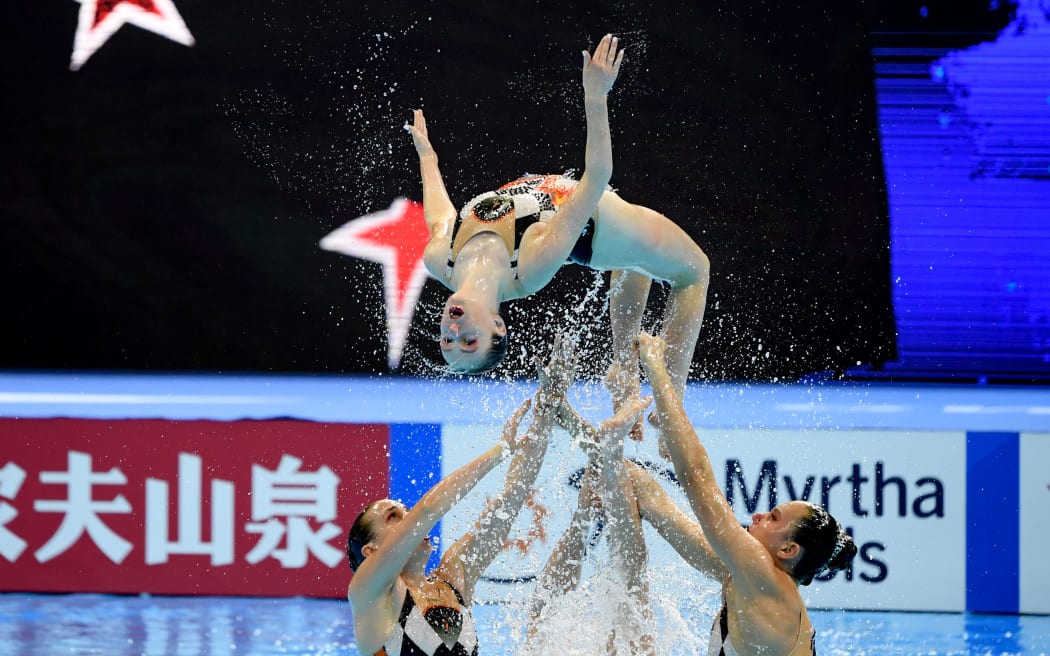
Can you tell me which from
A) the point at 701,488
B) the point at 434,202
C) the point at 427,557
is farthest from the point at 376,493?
the point at 701,488

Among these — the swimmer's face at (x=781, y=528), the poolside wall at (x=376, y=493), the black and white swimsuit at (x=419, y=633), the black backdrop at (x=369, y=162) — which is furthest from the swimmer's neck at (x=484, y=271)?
the black backdrop at (x=369, y=162)

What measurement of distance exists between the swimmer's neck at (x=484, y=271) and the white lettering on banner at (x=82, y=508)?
3.08 m

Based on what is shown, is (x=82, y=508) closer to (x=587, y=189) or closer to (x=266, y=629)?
(x=266, y=629)

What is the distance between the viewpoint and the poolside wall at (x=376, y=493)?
240 inches

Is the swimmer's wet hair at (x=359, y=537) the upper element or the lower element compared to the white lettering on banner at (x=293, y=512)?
upper

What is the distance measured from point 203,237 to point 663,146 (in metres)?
2.58

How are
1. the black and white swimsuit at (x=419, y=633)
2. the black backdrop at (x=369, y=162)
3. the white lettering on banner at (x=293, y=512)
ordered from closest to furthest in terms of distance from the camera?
the black and white swimsuit at (x=419, y=633) → the white lettering on banner at (x=293, y=512) → the black backdrop at (x=369, y=162)

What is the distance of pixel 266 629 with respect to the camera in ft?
18.9

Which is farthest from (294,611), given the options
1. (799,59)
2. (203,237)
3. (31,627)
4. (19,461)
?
(799,59)

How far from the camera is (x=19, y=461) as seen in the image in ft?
20.9

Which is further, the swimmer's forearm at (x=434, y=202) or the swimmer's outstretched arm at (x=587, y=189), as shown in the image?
the swimmer's forearm at (x=434, y=202)

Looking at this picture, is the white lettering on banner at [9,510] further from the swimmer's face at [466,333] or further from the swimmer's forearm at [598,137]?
the swimmer's forearm at [598,137]

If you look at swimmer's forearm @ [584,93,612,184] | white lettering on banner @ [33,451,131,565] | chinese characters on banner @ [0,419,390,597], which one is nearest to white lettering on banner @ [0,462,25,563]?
chinese characters on banner @ [0,419,390,597]

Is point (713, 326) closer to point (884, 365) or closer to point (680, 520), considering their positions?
point (884, 365)
